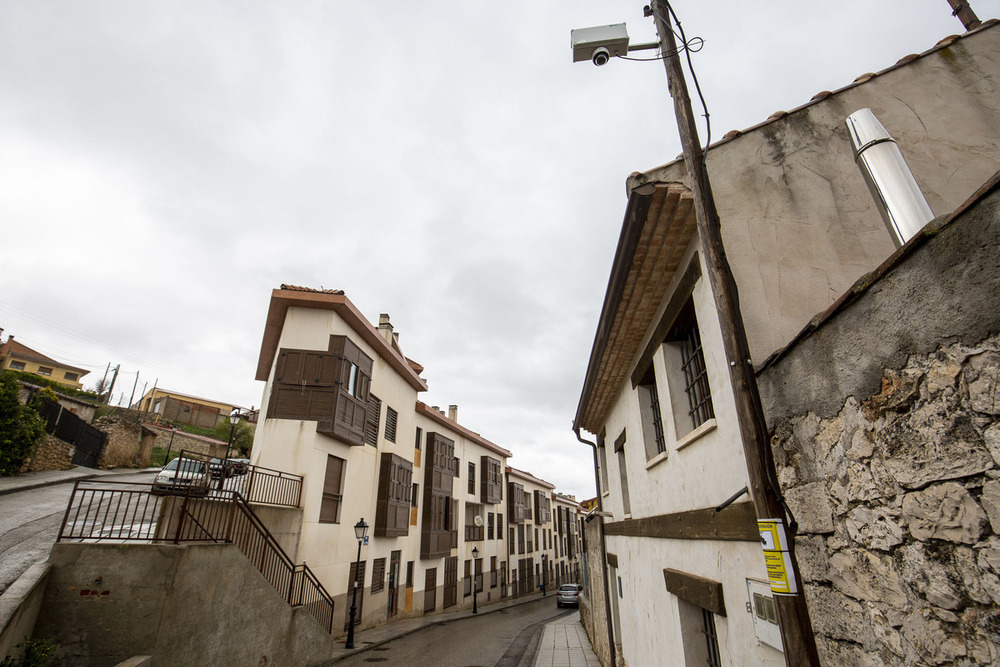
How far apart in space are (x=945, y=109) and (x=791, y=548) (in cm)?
490

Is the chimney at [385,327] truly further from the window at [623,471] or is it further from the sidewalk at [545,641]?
the window at [623,471]

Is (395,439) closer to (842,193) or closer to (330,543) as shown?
(330,543)

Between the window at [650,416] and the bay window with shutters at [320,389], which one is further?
the bay window with shutters at [320,389]

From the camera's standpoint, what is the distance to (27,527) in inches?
407

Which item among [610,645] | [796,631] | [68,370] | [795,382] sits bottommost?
[610,645]

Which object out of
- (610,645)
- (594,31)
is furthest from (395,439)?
(594,31)

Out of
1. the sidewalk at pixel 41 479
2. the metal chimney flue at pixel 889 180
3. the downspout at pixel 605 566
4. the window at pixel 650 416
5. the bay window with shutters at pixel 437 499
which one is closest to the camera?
the metal chimney flue at pixel 889 180

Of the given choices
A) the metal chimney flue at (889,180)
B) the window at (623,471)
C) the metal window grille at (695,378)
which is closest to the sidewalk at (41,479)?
the window at (623,471)

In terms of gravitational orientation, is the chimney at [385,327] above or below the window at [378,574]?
above

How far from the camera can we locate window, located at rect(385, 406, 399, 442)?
62.9 ft

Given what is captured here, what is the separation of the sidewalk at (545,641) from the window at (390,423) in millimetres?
6895

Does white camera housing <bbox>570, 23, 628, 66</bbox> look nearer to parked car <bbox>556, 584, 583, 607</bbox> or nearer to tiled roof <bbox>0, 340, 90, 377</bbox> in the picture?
parked car <bbox>556, 584, 583, 607</bbox>

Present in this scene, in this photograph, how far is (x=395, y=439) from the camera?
20.0 meters

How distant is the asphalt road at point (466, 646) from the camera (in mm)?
12469
